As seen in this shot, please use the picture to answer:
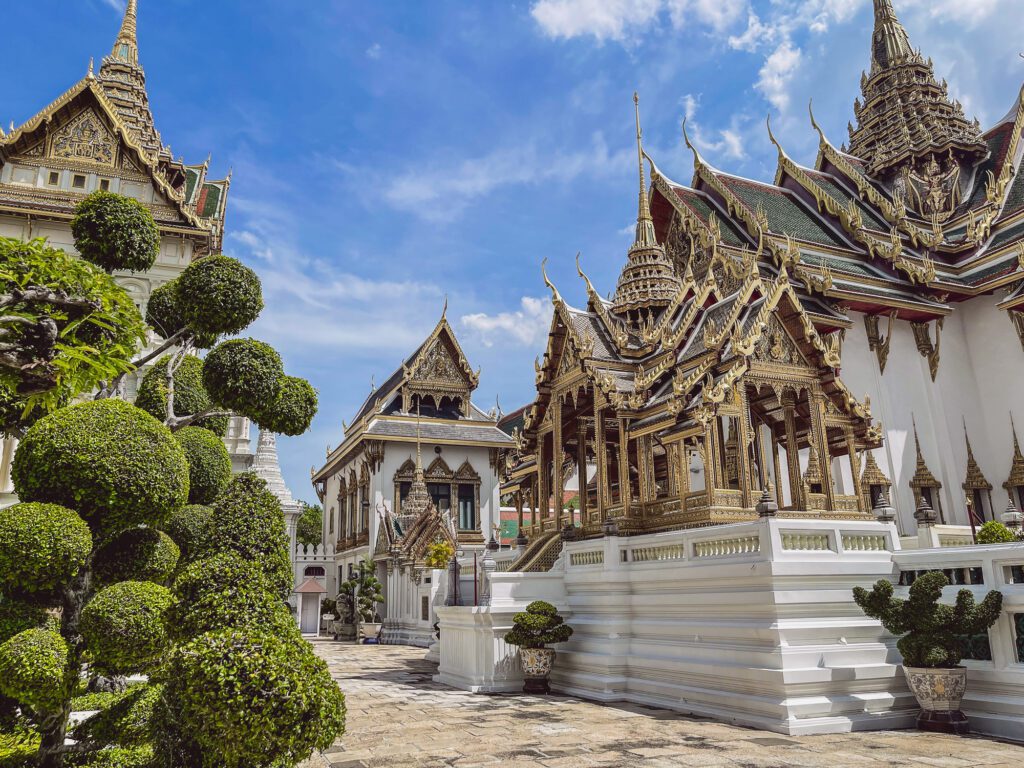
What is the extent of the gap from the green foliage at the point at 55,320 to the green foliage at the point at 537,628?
224 inches

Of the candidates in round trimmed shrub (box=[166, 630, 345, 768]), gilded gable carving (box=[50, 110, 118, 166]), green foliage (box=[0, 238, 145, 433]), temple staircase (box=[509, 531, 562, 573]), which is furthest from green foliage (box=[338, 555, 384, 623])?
round trimmed shrub (box=[166, 630, 345, 768])

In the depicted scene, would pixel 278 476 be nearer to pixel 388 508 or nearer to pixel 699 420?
pixel 388 508

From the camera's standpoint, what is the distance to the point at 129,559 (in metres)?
6.57

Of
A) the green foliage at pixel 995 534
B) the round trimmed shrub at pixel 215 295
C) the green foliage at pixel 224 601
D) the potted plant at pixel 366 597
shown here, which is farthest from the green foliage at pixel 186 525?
the potted plant at pixel 366 597

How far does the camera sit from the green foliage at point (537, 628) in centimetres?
912

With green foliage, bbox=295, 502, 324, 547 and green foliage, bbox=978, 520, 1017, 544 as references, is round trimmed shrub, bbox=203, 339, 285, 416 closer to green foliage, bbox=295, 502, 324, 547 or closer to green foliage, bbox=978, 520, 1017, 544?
green foliage, bbox=978, 520, 1017, 544

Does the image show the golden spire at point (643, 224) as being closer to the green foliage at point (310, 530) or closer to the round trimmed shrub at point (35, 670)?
the round trimmed shrub at point (35, 670)

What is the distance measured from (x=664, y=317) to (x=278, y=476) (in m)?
19.5

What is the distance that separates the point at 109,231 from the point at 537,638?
6490mm

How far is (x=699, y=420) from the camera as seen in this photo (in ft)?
30.2

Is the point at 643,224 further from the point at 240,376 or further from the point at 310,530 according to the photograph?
the point at 310,530

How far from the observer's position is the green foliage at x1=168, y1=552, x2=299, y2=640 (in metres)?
4.21

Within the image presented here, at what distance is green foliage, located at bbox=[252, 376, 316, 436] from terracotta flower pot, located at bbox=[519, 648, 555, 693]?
4.15 meters

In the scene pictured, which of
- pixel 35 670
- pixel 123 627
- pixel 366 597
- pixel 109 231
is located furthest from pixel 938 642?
pixel 366 597
